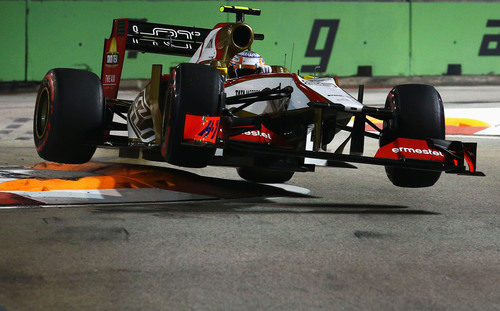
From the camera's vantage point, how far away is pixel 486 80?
18500 millimetres

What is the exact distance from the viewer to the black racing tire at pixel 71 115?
6637 mm

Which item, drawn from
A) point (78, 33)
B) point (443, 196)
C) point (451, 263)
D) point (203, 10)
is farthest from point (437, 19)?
point (451, 263)

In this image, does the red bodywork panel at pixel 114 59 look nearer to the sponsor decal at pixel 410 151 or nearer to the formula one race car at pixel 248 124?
the formula one race car at pixel 248 124

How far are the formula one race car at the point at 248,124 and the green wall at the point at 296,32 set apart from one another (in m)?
10.3

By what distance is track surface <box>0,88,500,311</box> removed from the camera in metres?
3.76

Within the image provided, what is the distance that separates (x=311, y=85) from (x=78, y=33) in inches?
454

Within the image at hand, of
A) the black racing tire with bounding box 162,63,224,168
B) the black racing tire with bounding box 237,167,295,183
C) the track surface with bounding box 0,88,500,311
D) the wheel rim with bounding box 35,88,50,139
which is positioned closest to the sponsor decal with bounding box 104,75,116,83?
the wheel rim with bounding box 35,88,50,139

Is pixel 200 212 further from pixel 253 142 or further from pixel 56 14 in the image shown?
pixel 56 14

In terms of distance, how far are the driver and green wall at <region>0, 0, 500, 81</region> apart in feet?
31.6

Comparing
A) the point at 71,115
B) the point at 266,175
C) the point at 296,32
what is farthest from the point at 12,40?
the point at 71,115

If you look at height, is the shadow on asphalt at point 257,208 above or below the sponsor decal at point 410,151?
below

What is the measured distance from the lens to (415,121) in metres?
6.48

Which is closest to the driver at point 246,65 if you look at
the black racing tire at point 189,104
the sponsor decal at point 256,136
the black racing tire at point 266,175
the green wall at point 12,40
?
the sponsor decal at point 256,136

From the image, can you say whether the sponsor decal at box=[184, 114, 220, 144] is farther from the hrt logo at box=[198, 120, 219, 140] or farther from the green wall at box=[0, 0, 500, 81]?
the green wall at box=[0, 0, 500, 81]
